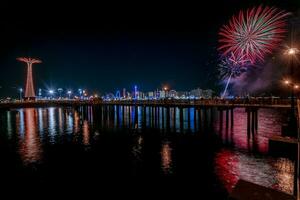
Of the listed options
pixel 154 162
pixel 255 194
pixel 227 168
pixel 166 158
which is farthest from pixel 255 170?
pixel 255 194

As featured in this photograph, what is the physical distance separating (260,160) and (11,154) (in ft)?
75.3

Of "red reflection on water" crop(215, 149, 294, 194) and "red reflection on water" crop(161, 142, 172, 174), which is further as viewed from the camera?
"red reflection on water" crop(161, 142, 172, 174)

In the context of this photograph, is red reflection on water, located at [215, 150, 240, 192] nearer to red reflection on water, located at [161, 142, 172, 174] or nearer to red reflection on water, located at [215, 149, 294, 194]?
red reflection on water, located at [215, 149, 294, 194]

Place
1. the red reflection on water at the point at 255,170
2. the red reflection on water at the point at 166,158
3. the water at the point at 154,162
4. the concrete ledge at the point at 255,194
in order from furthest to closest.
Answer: the red reflection on water at the point at 166,158
the water at the point at 154,162
the red reflection on water at the point at 255,170
the concrete ledge at the point at 255,194

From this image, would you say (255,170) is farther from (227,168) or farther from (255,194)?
(255,194)

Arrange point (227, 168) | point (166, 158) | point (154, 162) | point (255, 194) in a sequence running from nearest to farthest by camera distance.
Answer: point (255, 194), point (227, 168), point (154, 162), point (166, 158)

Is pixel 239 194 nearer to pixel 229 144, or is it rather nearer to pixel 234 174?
pixel 234 174

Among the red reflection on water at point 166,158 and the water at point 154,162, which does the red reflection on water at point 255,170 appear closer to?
the water at point 154,162

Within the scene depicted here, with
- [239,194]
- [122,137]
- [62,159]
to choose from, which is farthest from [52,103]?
[239,194]

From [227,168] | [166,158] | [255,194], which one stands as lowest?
[166,158]

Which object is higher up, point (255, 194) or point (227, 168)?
point (255, 194)

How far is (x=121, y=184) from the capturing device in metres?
17.3

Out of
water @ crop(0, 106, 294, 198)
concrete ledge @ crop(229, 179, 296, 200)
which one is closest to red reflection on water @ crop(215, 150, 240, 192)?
water @ crop(0, 106, 294, 198)

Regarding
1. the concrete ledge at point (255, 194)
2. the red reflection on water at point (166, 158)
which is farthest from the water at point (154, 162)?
the concrete ledge at point (255, 194)
